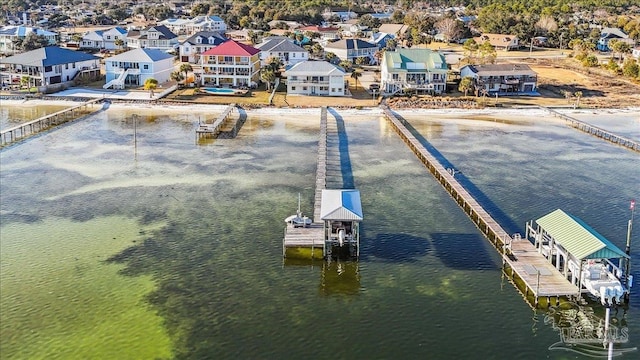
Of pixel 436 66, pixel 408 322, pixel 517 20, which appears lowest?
pixel 408 322

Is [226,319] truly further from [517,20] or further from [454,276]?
[517,20]

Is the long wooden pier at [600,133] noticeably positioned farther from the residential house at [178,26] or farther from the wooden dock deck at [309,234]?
the residential house at [178,26]

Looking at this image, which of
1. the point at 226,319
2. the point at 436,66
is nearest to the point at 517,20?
the point at 436,66

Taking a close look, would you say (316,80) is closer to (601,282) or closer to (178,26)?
(601,282)

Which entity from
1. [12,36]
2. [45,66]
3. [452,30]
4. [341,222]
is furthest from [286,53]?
[341,222]

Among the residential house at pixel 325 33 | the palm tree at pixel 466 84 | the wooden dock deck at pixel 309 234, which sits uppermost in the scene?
the residential house at pixel 325 33

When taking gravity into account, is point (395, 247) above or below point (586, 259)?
below

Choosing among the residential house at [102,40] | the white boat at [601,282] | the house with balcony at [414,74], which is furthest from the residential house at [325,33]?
the white boat at [601,282]
